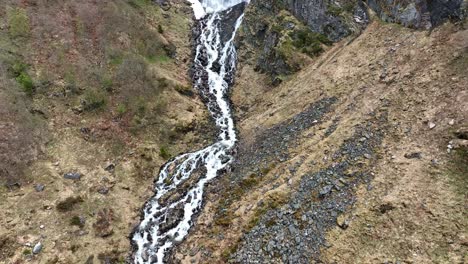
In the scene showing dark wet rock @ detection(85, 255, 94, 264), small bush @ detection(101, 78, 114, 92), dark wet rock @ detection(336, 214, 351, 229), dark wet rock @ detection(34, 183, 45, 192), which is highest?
small bush @ detection(101, 78, 114, 92)

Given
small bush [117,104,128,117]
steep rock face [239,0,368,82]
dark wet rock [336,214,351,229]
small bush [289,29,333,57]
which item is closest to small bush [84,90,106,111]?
small bush [117,104,128,117]

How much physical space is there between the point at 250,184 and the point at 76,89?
21.9 meters

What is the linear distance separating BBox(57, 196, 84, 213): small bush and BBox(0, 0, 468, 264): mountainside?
11cm

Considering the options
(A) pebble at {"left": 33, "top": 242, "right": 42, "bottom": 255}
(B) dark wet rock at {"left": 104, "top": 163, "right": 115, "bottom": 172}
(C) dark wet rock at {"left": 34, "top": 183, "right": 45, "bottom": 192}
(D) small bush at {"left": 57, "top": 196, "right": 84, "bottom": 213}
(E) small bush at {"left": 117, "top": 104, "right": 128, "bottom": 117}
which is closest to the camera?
(A) pebble at {"left": 33, "top": 242, "right": 42, "bottom": 255}

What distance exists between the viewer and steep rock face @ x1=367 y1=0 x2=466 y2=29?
28797mm

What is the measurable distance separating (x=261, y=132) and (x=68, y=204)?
17893 mm

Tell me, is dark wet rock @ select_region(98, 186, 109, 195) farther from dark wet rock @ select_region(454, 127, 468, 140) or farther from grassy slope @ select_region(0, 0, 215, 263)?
dark wet rock @ select_region(454, 127, 468, 140)

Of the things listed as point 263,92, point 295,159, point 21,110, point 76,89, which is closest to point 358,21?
point 263,92

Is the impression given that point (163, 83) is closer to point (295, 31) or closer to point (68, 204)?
point (295, 31)

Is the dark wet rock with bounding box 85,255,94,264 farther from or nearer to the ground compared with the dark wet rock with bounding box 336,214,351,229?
nearer to the ground

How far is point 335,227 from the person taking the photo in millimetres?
21328

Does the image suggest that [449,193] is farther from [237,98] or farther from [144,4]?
[144,4]

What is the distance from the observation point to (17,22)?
41.6 metres

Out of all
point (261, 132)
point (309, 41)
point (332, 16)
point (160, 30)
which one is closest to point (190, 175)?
point (261, 132)
